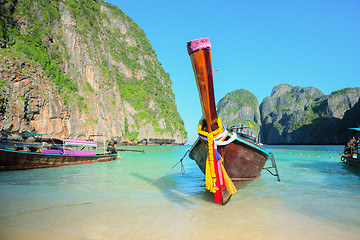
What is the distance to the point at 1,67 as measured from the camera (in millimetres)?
25812

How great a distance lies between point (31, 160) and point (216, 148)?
12.9 meters

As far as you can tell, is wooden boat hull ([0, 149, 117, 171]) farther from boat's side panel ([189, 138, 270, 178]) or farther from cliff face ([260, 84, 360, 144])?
cliff face ([260, 84, 360, 144])

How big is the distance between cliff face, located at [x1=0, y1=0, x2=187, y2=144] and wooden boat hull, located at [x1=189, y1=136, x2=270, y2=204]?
1162 inches

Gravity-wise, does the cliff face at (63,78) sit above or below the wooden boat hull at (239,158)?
above

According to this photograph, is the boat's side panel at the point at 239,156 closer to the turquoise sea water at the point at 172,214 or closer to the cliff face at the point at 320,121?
the turquoise sea water at the point at 172,214

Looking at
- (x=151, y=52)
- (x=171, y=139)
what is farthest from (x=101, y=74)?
(x=151, y=52)

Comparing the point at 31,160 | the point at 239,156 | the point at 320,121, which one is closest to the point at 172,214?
the point at 239,156

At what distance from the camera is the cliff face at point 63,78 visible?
1120 inches

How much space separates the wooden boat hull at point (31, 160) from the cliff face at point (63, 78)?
1644 cm

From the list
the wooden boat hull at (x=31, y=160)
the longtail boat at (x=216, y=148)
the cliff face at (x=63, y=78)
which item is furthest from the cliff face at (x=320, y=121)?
the wooden boat hull at (x=31, y=160)

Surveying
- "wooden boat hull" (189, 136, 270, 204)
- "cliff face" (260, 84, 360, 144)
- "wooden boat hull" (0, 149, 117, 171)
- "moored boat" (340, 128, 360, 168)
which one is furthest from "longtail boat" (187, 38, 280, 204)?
"cliff face" (260, 84, 360, 144)

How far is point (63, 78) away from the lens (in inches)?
1542

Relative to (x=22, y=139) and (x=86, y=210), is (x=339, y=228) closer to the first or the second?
(x=86, y=210)

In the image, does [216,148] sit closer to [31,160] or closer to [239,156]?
[239,156]
